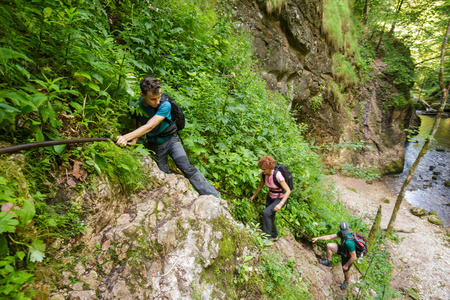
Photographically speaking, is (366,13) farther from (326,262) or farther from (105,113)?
(105,113)

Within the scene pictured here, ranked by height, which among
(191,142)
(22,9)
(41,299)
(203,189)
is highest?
(22,9)

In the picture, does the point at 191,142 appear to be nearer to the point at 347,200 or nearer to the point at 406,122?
the point at 347,200

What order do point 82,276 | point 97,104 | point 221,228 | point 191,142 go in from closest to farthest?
point 82,276 → point 97,104 → point 221,228 → point 191,142

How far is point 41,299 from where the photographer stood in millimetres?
1310

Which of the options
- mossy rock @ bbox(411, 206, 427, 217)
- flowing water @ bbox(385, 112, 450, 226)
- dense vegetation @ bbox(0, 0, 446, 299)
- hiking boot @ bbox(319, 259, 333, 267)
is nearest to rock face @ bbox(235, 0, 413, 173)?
flowing water @ bbox(385, 112, 450, 226)

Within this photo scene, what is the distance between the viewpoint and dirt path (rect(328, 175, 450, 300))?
22.5ft

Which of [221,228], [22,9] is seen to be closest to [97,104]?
[22,9]

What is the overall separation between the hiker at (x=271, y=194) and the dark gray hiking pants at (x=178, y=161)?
1327 mm

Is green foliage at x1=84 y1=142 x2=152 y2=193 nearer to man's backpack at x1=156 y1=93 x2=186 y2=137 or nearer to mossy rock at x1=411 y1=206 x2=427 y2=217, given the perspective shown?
man's backpack at x1=156 y1=93 x2=186 y2=137

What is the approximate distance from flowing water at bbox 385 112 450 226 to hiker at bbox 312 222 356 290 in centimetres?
918

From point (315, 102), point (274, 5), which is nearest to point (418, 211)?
point (315, 102)

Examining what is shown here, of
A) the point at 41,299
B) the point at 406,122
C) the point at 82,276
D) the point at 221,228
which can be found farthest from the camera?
the point at 406,122

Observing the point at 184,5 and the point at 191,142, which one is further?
the point at 184,5

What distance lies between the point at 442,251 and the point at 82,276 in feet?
45.1
